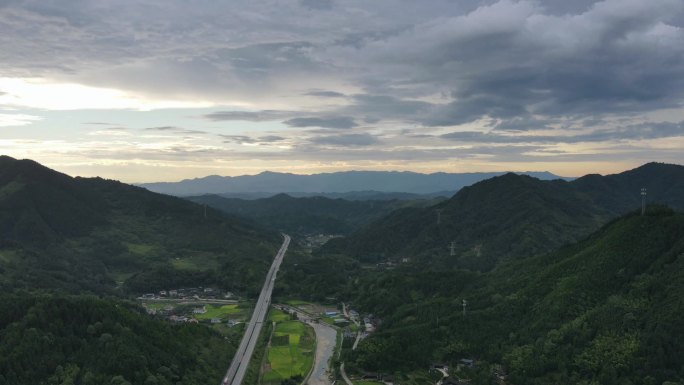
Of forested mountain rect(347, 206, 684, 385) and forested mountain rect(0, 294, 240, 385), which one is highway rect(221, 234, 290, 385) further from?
forested mountain rect(347, 206, 684, 385)

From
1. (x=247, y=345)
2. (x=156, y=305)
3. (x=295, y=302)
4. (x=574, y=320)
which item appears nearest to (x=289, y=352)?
(x=247, y=345)

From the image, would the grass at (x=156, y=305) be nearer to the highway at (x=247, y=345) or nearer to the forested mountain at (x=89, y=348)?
the highway at (x=247, y=345)

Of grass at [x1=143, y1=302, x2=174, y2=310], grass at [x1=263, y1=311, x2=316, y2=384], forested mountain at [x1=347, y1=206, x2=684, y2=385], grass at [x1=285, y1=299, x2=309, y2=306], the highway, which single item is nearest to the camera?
forested mountain at [x1=347, y1=206, x2=684, y2=385]

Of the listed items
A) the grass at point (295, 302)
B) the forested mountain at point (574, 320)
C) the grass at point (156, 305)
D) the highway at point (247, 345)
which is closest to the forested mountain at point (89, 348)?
the highway at point (247, 345)

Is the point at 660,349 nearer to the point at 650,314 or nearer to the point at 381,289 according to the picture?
the point at 650,314

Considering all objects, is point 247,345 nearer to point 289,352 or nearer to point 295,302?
point 289,352

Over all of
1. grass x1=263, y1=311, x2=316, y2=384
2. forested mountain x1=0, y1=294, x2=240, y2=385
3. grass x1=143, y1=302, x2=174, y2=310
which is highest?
forested mountain x1=0, y1=294, x2=240, y2=385

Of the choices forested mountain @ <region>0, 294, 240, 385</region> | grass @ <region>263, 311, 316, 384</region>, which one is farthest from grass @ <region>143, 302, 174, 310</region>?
forested mountain @ <region>0, 294, 240, 385</region>

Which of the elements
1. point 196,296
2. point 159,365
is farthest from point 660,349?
point 196,296
